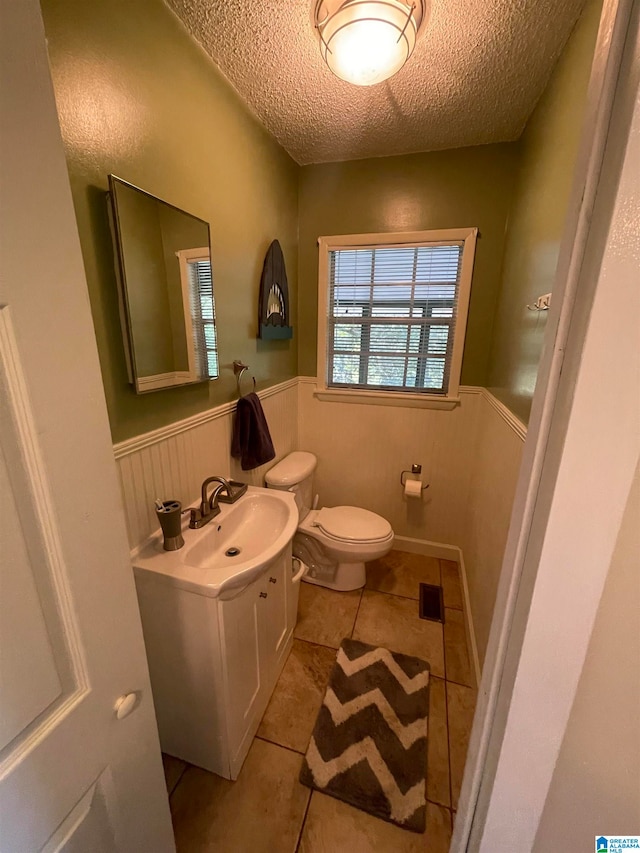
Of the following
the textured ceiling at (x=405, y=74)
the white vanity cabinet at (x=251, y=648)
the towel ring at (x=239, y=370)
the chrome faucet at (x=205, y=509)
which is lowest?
the white vanity cabinet at (x=251, y=648)

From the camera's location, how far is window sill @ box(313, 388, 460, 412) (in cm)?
216

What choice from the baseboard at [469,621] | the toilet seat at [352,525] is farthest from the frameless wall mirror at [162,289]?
the baseboard at [469,621]

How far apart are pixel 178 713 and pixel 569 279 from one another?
1620 mm

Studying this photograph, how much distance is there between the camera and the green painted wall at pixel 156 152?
849 mm

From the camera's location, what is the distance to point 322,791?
1155 millimetres

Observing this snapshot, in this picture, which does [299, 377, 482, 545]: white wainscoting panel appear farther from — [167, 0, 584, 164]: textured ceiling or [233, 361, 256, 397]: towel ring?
[167, 0, 584, 164]: textured ceiling

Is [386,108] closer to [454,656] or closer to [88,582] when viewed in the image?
[88,582]

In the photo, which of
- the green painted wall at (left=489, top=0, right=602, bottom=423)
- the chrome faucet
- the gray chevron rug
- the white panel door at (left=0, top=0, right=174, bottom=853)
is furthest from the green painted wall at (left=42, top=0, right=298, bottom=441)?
the gray chevron rug

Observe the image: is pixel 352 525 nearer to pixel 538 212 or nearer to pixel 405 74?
pixel 538 212

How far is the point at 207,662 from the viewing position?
3.44ft

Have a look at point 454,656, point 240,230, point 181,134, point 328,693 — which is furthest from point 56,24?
point 454,656

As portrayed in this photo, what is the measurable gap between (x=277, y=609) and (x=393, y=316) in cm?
182

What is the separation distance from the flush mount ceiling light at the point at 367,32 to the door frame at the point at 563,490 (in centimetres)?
95

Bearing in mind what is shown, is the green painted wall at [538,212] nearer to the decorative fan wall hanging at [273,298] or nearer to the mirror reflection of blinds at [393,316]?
the mirror reflection of blinds at [393,316]
